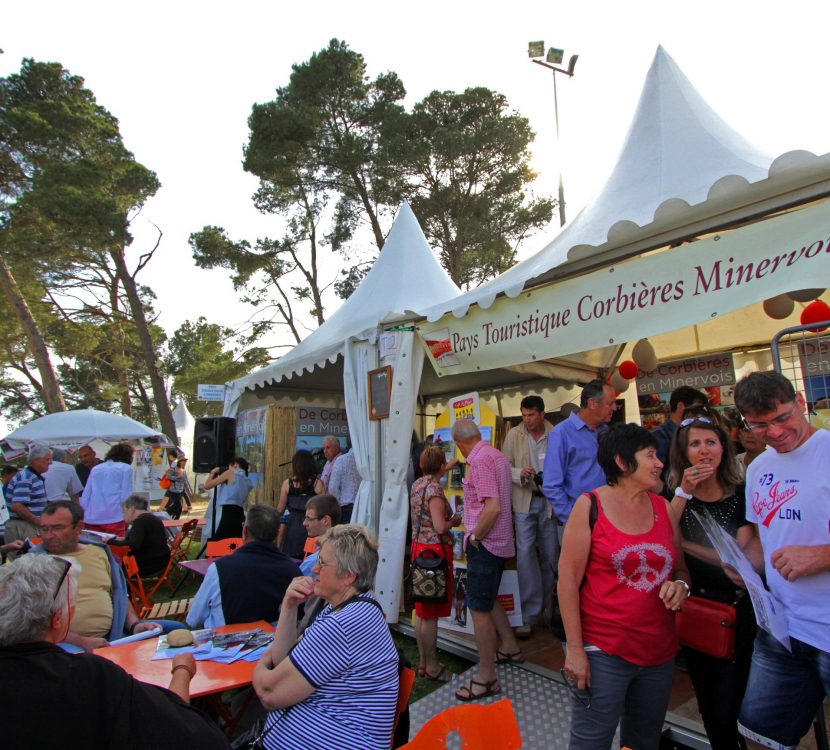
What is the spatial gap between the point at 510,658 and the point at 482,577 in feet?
2.49

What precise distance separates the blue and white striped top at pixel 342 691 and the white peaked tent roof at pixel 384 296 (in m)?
3.80

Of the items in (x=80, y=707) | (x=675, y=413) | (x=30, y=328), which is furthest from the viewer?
(x=30, y=328)

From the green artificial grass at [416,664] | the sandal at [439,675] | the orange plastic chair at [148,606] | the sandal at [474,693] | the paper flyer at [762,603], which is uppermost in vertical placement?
the paper flyer at [762,603]

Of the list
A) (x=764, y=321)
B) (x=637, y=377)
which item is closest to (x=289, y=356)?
(x=637, y=377)

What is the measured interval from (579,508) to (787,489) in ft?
2.20

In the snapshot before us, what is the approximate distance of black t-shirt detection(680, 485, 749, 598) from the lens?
213 centimetres

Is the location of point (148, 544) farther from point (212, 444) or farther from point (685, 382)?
point (685, 382)

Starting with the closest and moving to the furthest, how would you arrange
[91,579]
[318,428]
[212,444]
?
[91,579] < [212,444] < [318,428]

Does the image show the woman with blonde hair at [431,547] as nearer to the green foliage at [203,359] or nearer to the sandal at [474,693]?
the sandal at [474,693]

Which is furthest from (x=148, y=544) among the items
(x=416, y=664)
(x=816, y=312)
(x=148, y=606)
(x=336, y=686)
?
(x=816, y=312)

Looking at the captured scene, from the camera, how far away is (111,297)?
18781mm

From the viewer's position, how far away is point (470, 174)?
15.6m

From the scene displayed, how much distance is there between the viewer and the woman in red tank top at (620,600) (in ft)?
6.06

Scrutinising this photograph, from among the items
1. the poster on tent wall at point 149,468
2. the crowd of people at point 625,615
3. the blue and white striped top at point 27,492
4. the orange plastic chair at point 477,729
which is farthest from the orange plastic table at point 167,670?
the poster on tent wall at point 149,468
